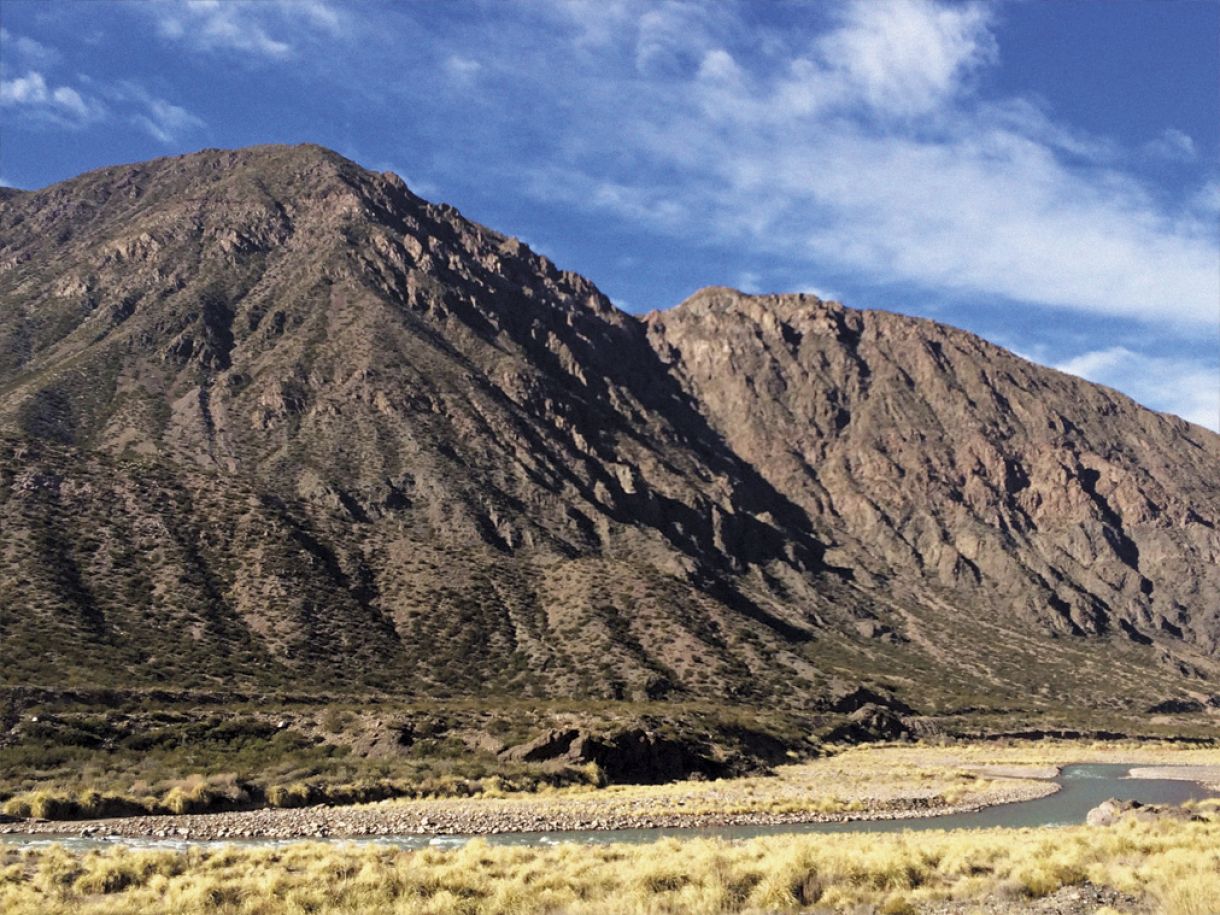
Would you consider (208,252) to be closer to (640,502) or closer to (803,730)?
(640,502)

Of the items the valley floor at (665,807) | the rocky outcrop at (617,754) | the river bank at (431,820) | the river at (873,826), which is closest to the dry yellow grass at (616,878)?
the river at (873,826)

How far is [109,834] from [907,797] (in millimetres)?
34410

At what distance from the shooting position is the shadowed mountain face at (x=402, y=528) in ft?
251

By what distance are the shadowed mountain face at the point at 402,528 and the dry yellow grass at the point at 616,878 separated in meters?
39.0

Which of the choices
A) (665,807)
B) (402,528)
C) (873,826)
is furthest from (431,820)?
(402,528)

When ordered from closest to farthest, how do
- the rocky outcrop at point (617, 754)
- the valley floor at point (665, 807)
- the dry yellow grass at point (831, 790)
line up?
the valley floor at point (665, 807), the dry yellow grass at point (831, 790), the rocky outcrop at point (617, 754)

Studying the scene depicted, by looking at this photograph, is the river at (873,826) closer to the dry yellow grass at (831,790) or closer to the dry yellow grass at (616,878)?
the dry yellow grass at (831,790)

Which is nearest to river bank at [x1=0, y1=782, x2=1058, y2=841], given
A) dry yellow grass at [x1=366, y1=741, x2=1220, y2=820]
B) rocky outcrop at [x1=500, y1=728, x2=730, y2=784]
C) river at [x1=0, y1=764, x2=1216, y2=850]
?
dry yellow grass at [x1=366, y1=741, x2=1220, y2=820]

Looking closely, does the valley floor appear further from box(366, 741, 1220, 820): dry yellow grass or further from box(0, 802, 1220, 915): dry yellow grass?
box(0, 802, 1220, 915): dry yellow grass

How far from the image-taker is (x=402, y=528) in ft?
355

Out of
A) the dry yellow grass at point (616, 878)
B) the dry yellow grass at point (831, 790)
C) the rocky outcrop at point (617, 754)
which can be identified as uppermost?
the dry yellow grass at point (616, 878)

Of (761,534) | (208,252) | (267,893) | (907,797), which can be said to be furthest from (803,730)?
(208,252)

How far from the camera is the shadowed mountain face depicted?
251ft

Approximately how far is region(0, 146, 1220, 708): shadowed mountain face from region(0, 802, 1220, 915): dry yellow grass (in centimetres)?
3902
